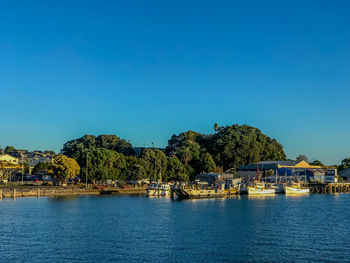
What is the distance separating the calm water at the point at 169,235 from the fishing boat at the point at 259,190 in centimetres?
5268

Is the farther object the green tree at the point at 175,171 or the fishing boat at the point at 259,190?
the green tree at the point at 175,171

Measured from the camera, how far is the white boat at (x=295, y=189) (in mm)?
143663

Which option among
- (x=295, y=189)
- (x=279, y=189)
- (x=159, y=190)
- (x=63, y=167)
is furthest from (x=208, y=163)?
(x=63, y=167)

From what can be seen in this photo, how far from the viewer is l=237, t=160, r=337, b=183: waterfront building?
167 metres

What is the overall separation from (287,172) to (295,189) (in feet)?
78.5

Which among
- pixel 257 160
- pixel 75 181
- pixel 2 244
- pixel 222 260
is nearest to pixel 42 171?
pixel 75 181

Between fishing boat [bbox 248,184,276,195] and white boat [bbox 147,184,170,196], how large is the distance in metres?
27.6

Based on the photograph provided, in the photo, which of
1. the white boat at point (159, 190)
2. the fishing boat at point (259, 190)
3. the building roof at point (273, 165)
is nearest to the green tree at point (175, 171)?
the white boat at point (159, 190)

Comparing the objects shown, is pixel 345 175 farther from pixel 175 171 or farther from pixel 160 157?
pixel 160 157

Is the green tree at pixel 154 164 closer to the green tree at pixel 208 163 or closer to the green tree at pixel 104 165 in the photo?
the green tree at pixel 104 165

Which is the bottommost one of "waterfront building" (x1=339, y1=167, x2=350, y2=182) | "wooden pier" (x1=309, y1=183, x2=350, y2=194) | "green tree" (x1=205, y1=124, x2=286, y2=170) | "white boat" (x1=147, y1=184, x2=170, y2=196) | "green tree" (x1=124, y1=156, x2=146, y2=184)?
"wooden pier" (x1=309, y1=183, x2=350, y2=194)

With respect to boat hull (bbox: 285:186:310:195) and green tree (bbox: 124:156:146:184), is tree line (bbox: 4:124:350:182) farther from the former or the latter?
boat hull (bbox: 285:186:310:195)

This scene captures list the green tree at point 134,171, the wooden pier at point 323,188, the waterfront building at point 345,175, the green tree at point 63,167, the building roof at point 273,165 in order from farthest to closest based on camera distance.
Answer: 1. the waterfront building at point 345,175
2. the building roof at point 273,165
3. the wooden pier at point 323,188
4. the green tree at point 134,171
5. the green tree at point 63,167

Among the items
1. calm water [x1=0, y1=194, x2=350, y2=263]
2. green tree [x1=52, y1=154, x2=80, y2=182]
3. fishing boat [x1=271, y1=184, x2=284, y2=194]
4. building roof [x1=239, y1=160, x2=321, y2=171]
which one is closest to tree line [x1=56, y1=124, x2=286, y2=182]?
green tree [x1=52, y1=154, x2=80, y2=182]
